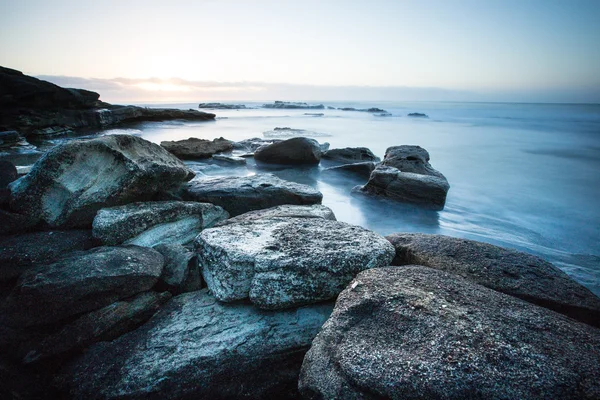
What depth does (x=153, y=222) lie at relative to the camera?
337 centimetres

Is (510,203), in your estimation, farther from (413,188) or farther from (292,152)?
(292,152)

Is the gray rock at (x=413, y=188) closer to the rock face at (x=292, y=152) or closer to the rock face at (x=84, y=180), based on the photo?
the rock face at (x=292, y=152)

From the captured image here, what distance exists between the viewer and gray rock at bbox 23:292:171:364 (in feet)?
6.74

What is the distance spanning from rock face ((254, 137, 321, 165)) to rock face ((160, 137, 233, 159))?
5.35 feet

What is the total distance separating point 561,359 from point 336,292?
1.31 meters

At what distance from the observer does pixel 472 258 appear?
8.97 feet

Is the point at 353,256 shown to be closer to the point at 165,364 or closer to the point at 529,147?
the point at 165,364

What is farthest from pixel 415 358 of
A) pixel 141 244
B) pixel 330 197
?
pixel 330 197

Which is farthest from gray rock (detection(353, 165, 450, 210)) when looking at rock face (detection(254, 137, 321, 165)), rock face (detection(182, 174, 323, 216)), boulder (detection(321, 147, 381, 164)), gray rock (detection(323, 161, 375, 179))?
boulder (detection(321, 147, 381, 164))

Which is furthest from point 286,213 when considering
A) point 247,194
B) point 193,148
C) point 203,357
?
point 193,148

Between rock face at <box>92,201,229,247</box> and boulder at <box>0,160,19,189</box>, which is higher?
boulder at <box>0,160,19,189</box>

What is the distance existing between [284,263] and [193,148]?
857 cm

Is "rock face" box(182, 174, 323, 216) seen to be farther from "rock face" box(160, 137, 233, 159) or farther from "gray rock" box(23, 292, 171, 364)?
"rock face" box(160, 137, 233, 159)

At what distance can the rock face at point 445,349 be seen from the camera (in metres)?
1.48
